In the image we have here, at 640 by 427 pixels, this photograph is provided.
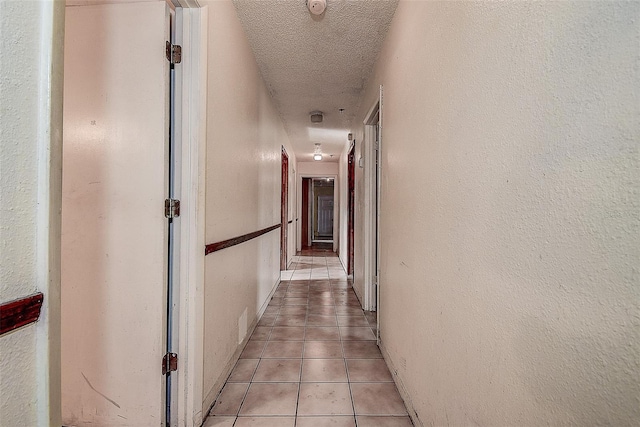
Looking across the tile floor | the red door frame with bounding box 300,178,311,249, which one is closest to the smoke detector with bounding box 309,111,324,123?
the tile floor

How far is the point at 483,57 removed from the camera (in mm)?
889

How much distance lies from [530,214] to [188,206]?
135cm

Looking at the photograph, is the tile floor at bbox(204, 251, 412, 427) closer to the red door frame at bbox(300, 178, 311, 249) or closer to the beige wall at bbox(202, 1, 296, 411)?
the beige wall at bbox(202, 1, 296, 411)

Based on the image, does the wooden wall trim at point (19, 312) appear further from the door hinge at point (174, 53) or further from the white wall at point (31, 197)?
the door hinge at point (174, 53)

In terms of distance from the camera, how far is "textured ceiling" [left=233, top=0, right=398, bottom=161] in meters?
1.94

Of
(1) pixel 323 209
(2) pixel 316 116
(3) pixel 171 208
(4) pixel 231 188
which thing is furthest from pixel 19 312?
(1) pixel 323 209

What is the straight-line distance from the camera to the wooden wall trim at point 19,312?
505mm

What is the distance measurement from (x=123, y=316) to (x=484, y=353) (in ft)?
4.86

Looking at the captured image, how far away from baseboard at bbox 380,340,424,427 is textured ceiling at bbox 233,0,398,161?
2.36 metres

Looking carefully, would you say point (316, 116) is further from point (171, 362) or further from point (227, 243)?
point (171, 362)

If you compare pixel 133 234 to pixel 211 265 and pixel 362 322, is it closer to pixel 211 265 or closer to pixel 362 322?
pixel 211 265

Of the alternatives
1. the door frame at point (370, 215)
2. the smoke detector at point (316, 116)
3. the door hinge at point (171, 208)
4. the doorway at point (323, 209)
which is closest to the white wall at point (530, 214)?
the door hinge at point (171, 208)

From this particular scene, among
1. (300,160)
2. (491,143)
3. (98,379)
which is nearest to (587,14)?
(491,143)

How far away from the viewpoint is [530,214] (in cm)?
69
